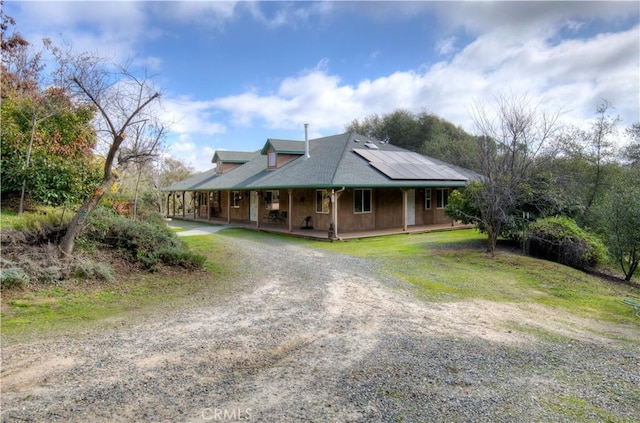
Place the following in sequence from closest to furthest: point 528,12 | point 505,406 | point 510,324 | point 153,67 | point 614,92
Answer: point 505,406 < point 510,324 < point 153,67 < point 528,12 < point 614,92

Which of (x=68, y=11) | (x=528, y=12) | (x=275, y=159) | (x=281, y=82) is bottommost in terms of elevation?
(x=275, y=159)

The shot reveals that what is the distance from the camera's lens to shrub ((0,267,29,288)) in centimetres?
631

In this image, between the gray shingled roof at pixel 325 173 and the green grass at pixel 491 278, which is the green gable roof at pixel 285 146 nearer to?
the gray shingled roof at pixel 325 173

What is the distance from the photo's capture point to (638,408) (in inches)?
131

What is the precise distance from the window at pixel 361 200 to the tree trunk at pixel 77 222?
35.3 feet

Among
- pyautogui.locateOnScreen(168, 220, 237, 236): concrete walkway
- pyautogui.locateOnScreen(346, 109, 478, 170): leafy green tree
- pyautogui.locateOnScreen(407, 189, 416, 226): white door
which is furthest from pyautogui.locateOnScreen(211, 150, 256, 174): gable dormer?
pyautogui.locateOnScreen(346, 109, 478, 170): leafy green tree

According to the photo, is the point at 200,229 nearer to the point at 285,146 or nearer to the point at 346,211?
the point at 285,146

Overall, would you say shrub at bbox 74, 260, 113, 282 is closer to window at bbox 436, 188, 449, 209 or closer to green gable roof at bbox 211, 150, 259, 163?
window at bbox 436, 188, 449, 209

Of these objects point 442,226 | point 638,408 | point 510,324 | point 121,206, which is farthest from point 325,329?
point 442,226

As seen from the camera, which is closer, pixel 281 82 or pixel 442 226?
pixel 442 226

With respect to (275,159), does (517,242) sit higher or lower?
lower

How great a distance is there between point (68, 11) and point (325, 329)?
1003cm

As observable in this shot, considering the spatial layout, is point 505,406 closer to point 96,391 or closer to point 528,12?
point 96,391

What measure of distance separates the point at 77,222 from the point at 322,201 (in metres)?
10.7
